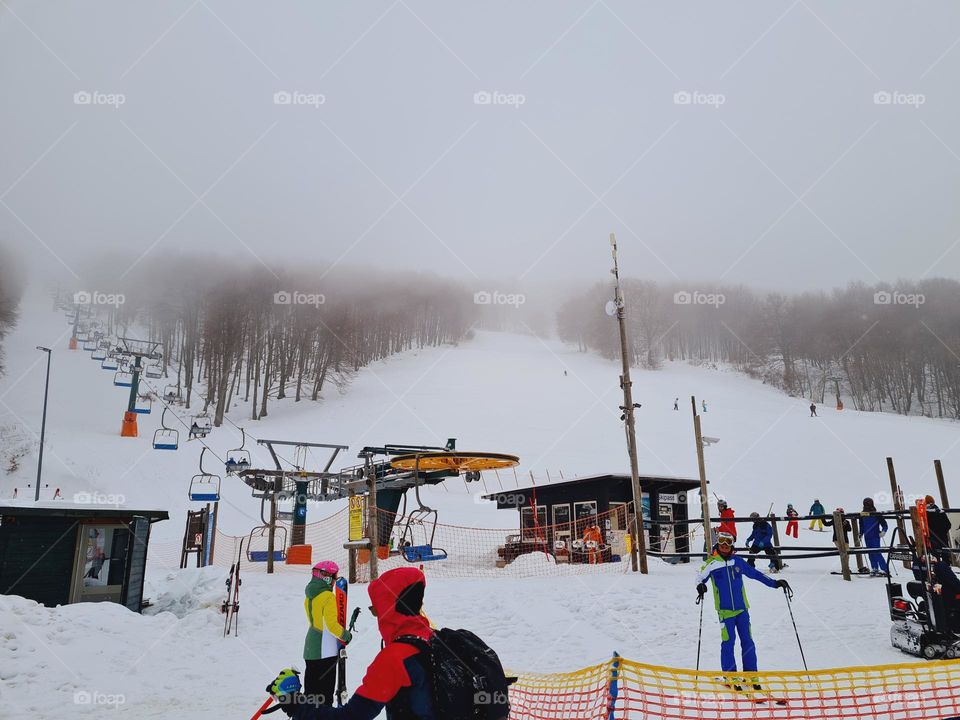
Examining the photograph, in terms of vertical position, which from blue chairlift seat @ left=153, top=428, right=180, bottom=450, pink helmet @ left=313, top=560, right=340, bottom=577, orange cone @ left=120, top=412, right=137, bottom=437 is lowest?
pink helmet @ left=313, top=560, right=340, bottom=577

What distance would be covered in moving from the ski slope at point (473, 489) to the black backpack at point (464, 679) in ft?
17.3

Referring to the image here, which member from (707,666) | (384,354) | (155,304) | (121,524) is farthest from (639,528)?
(155,304)

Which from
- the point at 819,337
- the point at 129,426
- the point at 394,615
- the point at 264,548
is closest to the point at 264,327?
the point at 129,426

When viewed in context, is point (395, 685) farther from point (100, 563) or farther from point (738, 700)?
point (100, 563)

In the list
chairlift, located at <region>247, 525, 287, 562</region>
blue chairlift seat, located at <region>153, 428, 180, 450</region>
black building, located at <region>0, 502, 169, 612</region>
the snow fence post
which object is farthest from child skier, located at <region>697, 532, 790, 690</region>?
blue chairlift seat, located at <region>153, 428, 180, 450</region>

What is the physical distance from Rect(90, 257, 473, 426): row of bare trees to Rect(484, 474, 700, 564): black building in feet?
99.2

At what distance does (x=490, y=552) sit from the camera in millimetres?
22031

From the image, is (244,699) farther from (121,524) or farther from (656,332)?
(656,332)

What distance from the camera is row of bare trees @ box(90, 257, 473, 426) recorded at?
166 ft

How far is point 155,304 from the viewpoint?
66.1 meters

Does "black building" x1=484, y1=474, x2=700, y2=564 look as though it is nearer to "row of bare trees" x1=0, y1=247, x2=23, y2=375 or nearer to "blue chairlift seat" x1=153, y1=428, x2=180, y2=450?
"blue chairlift seat" x1=153, y1=428, x2=180, y2=450

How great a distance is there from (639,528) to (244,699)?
891 centimetres

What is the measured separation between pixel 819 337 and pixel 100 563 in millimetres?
83498

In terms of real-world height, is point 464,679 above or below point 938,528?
below
